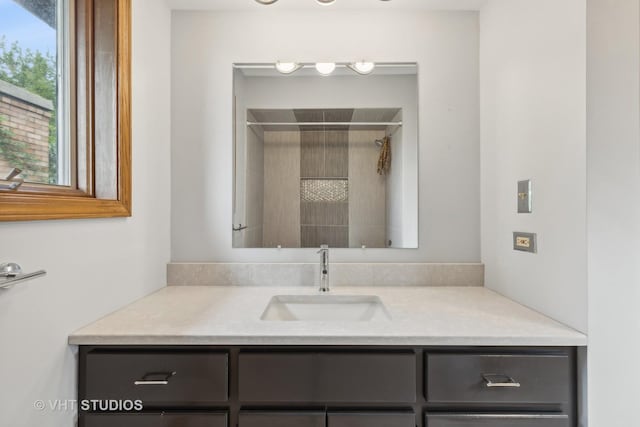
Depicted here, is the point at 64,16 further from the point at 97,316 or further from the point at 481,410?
the point at 481,410

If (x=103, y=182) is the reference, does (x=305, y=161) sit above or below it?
above

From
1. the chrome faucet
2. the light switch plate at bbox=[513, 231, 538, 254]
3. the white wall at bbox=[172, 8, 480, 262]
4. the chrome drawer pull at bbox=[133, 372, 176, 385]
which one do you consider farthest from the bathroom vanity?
the white wall at bbox=[172, 8, 480, 262]

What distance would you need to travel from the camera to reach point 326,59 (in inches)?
69.2

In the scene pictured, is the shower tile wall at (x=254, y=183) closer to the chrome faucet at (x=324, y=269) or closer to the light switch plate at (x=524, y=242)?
the chrome faucet at (x=324, y=269)

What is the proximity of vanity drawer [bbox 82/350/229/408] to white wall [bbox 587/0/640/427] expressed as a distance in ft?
3.70

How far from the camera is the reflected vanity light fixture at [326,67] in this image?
1.75 meters

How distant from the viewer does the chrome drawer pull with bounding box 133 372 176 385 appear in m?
1.04

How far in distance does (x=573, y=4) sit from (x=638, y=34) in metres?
0.21

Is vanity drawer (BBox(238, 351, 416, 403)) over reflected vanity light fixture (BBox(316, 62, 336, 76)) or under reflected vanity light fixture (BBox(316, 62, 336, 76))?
under

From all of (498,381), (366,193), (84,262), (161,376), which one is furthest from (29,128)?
(498,381)

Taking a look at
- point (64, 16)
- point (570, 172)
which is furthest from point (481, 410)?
point (64, 16)

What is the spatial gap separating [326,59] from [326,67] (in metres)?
0.05

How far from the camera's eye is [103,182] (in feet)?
4.32
